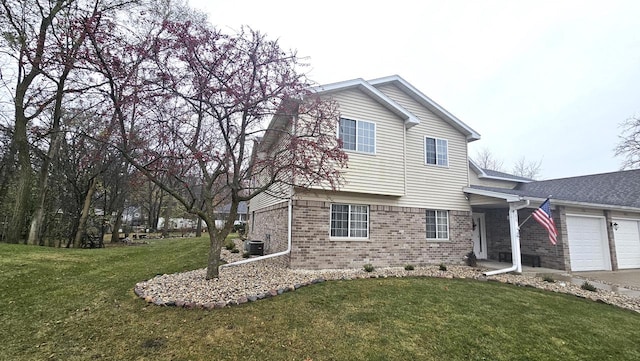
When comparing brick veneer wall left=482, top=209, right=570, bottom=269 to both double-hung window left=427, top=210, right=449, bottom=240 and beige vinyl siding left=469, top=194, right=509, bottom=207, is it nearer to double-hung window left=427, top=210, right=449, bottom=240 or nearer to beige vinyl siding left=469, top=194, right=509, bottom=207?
beige vinyl siding left=469, top=194, right=509, bottom=207

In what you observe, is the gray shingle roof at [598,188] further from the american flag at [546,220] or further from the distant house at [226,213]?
the distant house at [226,213]

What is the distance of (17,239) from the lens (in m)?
12.8

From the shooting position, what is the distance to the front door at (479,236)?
1392cm

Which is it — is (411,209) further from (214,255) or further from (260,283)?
(214,255)

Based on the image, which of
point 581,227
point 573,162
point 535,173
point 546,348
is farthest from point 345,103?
point 573,162

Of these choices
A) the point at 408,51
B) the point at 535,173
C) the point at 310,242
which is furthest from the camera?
the point at 535,173

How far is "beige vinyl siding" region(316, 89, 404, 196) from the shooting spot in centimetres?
990

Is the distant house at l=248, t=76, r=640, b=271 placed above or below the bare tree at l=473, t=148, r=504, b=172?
below

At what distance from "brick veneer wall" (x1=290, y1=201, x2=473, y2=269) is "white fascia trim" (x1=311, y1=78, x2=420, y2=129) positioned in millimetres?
3468

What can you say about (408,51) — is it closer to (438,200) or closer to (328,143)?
(438,200)

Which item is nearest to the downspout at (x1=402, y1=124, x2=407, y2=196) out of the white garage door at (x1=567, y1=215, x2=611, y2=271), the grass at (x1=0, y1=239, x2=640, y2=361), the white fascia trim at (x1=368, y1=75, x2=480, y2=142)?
the white fascia trim at (x1=368, y1=75, x2=480, y2=142)

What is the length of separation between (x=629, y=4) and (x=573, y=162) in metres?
43.3

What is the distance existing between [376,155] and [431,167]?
313cm

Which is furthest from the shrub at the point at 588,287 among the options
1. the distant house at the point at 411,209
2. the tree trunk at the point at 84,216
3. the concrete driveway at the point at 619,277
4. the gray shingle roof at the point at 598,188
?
the tree trunk at the point at 84,216
